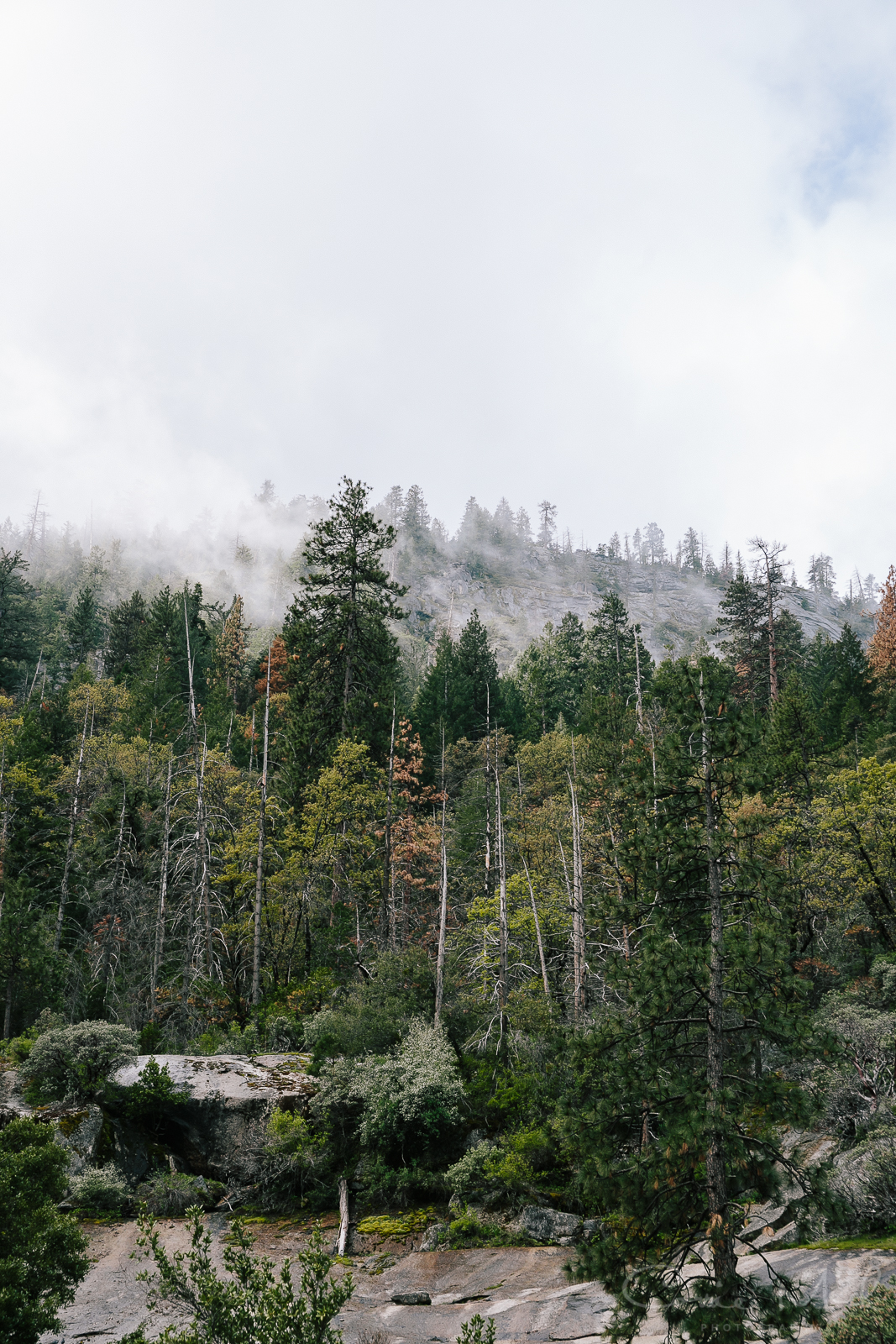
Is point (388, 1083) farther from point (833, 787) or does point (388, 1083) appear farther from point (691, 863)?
point (833, 787)

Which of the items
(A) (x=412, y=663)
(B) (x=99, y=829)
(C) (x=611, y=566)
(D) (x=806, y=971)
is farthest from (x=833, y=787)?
(C) (x=611, y=566)

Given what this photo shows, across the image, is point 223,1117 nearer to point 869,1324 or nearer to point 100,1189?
point 100,1189

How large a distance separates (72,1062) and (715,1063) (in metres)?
17.8

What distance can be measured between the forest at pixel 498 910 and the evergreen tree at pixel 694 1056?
2.0 inches

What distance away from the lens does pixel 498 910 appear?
23.8 meters

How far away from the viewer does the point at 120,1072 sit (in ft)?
64.1

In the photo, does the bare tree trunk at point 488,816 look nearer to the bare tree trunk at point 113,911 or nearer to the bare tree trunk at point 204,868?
the bare tree trunk at point 204,868

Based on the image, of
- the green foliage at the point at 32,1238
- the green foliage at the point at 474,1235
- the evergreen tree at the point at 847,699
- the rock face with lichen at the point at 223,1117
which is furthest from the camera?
the evergreen tree at the point at 847,699

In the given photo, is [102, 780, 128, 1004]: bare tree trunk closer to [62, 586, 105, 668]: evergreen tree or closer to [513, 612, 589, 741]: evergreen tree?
[513, 612, 589, 741]: evergreen tree

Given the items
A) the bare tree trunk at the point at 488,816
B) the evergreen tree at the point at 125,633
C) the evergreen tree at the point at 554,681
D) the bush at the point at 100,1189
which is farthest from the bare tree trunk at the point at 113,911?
the evergreen tree at the point at 125,633

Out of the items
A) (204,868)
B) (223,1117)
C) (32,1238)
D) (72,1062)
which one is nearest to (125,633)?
(204,868)

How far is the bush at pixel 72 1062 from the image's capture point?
1930cm

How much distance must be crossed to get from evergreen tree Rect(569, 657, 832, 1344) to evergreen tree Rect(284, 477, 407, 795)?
21.0m

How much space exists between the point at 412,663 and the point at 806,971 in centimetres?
7322
